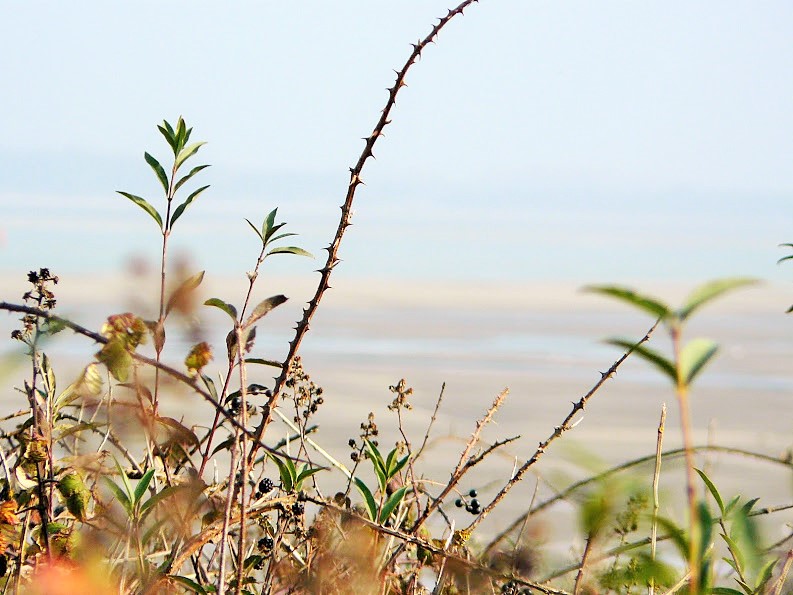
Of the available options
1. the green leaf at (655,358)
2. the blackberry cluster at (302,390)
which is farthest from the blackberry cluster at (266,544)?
the green leaf at (655,358)

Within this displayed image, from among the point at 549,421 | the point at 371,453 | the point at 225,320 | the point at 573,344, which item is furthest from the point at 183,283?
the point at 573,344

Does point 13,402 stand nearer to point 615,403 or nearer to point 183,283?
point 615,403

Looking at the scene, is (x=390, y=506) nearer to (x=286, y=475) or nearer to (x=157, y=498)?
(x=286, y=475)

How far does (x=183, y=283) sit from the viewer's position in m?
1.17

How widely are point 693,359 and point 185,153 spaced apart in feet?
4.13

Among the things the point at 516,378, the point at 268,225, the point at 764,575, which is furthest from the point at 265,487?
the point at 516,378

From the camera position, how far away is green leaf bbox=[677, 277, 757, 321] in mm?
791

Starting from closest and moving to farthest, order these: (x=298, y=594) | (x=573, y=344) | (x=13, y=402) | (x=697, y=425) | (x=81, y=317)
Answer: (x=81, y=317) < (x=298, y=594) < (x=13, y=402) < (x=697, y=425) < (x=573, y=344)

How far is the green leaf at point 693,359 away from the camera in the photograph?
31.9 inches

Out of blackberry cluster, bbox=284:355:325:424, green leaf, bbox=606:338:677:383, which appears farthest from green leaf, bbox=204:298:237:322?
green leaf, bbox=606:338:677:383

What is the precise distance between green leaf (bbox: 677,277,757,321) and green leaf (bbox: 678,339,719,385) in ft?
0.10

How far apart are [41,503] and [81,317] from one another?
1.30 feet

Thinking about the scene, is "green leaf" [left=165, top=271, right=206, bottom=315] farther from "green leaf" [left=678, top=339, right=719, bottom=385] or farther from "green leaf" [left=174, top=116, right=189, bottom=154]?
"green leaf" [left=174, top=116, right=189, bottom=154]

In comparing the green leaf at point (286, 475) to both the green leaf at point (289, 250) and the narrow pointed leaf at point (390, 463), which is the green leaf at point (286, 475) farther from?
the green leaf at point (289, 250)
